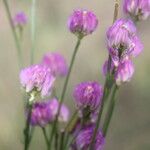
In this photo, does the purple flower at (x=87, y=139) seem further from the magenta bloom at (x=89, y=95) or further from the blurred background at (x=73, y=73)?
the blurred background at (x=73, y=73)

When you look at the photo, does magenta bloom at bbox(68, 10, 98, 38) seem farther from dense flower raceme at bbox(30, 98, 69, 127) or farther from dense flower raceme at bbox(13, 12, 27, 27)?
dense flower raceme at bbox(13, 12, 27, 27)

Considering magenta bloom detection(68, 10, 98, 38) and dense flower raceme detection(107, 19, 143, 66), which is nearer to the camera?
dense flower raceme detection(107, 19, 143, 66)

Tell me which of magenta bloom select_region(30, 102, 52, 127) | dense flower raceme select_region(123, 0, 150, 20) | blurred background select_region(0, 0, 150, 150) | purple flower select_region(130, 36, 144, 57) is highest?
dense flower raceme select_region(123, 0, 150, 20)

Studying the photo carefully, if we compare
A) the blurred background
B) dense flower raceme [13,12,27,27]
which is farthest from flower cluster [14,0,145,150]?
the blurred background

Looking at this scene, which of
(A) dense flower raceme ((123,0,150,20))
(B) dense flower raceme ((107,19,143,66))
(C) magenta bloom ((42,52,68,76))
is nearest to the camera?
(B) dense flower raceme ((107,19,143,66))

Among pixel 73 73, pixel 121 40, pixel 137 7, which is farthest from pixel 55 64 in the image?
pixel 73 73

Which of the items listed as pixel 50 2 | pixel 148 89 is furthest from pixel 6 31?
pixel 148 89
